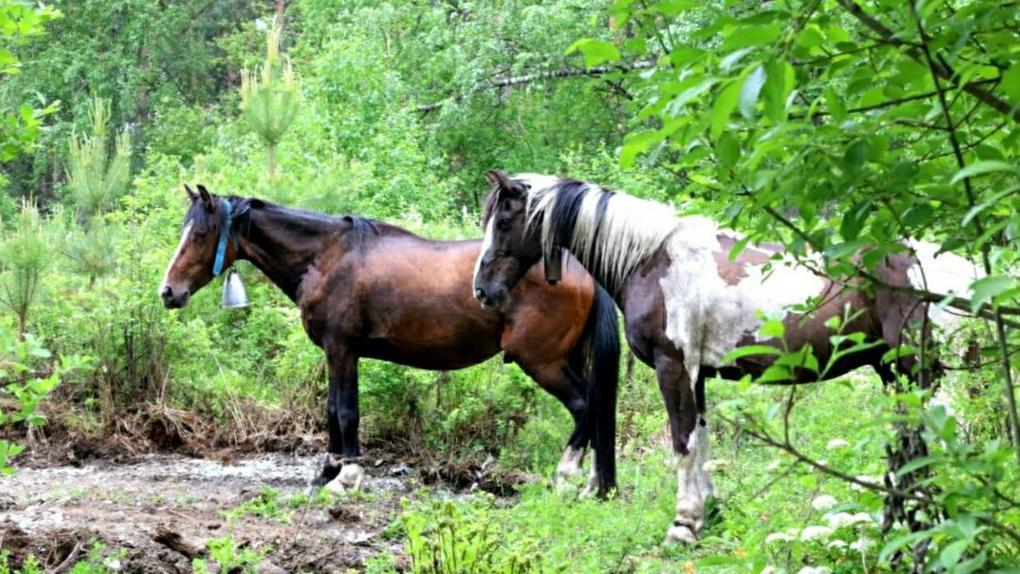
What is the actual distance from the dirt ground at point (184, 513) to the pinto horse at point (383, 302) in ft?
2.73

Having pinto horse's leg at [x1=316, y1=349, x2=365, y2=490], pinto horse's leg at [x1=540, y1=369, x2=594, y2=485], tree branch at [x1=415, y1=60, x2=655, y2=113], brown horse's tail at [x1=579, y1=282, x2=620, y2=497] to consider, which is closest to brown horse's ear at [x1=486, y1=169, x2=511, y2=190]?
brown horse's tail at [x1=579, y1=282, x2=620, y2=497]

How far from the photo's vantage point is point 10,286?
11.6 metres

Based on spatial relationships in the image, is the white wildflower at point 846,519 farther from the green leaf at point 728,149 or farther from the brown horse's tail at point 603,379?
the brown horse's tail at point 603,379

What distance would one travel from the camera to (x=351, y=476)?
8586 millimetres

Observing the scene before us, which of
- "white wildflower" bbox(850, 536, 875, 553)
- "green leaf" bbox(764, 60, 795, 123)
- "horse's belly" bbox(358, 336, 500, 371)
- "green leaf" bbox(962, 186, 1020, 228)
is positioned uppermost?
"green leaf" bbox(764, 60, 795, 123)

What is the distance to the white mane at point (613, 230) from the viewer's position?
6.96 meters

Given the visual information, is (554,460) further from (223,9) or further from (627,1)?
(223,9)

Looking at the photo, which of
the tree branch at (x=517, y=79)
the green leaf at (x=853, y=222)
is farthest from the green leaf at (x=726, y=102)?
the tree branch at (x=517, y=79)

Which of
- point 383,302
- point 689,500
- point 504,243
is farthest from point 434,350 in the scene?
point 689,500

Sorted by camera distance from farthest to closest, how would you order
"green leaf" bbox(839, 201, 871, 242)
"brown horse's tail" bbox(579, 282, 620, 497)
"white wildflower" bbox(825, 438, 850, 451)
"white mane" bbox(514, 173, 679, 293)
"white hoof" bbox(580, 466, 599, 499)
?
1. "brown horse's tail" bbox(579, 282, 620, 497)
2. "white hoof" bbox(580, 466, 599, 499)
3. "white mane" bbox(514, 173, 679, 293)
4. "white wildflower" bbox(825, 438, 850, 451)
5. "green leaf" bbox(839, 201, 871, 242)

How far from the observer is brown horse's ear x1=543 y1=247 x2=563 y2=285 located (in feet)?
24.4

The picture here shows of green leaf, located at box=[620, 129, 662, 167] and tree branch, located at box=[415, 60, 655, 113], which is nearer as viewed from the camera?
green leaf, located at box=[620, 129, 662, 167]

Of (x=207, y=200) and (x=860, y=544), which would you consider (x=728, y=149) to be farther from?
(x=207, y=200)

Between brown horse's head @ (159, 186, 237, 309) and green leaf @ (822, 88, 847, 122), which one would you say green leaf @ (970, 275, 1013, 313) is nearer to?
green leaf @ (822, 88, 847, 122)
